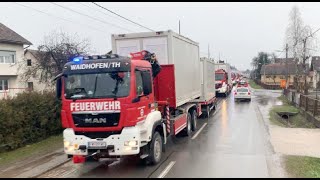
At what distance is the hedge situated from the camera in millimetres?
A: 12328

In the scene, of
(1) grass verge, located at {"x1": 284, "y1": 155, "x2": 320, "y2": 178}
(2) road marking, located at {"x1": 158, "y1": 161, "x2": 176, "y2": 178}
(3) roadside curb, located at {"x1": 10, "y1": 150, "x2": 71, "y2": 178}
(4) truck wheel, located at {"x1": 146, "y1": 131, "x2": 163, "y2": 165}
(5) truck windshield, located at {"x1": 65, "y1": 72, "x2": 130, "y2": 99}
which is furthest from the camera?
(4) truck wheel, located at {"x1": 146, "y1": 131, "x2": 163, "y2": 165}

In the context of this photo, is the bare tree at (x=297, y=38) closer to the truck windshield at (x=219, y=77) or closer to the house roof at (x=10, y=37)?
the truck windshield at (x=219, y=77)

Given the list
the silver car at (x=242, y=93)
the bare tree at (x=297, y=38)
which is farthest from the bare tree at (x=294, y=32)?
the silver car at (x=242, y=93)

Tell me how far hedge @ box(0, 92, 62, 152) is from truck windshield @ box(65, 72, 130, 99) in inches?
168

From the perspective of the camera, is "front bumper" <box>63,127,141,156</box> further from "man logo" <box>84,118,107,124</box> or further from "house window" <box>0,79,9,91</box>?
"house window" <box>0,79,9,91</box>

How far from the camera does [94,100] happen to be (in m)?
8.97

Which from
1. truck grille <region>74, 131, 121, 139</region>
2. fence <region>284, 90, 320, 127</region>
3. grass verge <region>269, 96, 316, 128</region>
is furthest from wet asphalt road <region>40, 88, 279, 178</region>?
fence <region>284, 90, 320, 127</region>

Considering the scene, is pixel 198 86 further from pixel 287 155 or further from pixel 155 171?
pixel 155 171

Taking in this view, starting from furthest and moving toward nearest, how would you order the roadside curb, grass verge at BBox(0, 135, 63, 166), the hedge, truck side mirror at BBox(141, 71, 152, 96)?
the hedge → grass verge at BBox(0, 135, 63, 166) → truck side mirror at BBox(141, 71, 152, 96) → the roadside curb

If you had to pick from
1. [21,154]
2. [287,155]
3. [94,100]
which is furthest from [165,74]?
[21,154]

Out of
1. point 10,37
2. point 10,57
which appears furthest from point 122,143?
point 10,57

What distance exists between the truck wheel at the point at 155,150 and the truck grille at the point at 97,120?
1468 millimetres

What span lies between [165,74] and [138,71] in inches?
106

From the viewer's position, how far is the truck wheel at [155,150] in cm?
980
